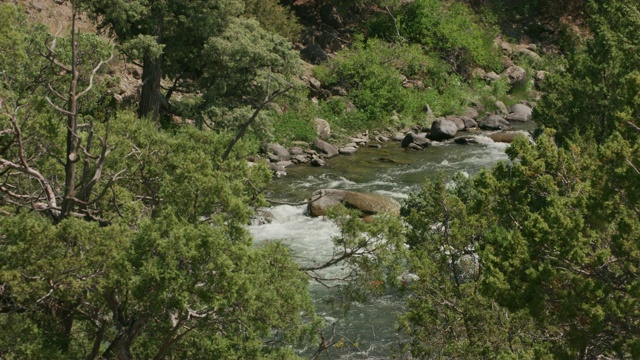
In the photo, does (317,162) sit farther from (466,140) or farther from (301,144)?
(466,140)

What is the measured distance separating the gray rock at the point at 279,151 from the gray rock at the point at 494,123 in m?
11.6

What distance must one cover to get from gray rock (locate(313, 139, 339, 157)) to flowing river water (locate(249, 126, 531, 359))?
1.77ft

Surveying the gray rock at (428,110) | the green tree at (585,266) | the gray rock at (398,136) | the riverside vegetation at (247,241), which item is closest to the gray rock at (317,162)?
the gray rock at (398,136)

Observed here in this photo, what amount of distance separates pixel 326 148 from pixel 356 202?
9.51m

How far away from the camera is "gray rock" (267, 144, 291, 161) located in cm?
3350

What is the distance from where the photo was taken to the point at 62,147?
43.0 feet

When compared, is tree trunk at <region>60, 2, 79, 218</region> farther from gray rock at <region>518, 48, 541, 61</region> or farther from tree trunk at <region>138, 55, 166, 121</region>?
gray rock at <region>518, 48, 541, 61</region>

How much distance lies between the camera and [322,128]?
121 ft

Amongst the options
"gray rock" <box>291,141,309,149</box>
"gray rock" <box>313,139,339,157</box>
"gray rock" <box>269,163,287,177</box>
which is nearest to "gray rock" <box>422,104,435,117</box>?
"gray rock" <box>313,139,339,157</box>

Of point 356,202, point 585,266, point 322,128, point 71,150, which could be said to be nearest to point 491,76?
point 322,128

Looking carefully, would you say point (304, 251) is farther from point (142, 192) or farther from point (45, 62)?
point (142, 192)

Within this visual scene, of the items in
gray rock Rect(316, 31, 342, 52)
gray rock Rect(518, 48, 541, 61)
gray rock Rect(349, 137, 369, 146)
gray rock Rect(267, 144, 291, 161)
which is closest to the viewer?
gray rock Rect(267, 144, 291, 161)

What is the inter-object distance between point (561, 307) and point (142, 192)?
6.81 m

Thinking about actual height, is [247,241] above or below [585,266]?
below
